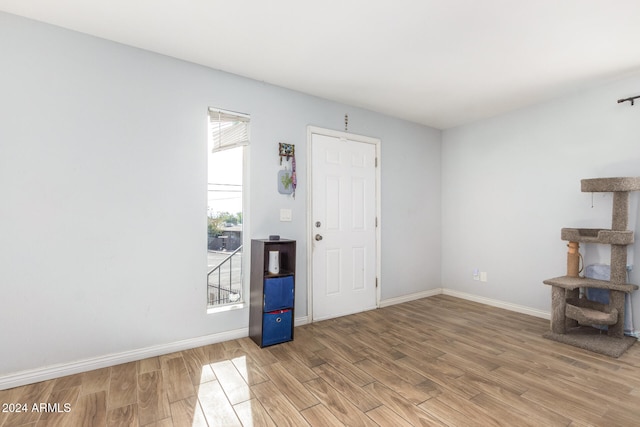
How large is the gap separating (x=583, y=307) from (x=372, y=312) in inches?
85.9

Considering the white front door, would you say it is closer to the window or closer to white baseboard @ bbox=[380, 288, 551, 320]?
white baseboard @ bbox=[380, 288, 551, 320]

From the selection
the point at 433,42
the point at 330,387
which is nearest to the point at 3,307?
the point at 330,387

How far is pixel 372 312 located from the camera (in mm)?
3844

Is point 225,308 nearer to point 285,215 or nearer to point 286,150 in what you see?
point 285,215

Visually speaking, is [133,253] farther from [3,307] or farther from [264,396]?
[264,396]

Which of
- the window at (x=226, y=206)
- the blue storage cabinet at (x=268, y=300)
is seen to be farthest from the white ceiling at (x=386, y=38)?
the blue storage cabinet at (x=268, y=300)

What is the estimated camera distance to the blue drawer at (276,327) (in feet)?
9.14

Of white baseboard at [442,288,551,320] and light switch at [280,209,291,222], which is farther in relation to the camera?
white baseboard at [442,288,551,320]

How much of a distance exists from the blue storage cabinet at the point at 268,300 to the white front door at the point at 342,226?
607 millimetres

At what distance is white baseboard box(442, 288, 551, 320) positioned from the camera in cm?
364

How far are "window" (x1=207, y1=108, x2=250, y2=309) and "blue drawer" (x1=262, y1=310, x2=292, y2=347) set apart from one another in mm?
438

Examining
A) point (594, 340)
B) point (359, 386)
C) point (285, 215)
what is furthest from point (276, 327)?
point (594, 340)

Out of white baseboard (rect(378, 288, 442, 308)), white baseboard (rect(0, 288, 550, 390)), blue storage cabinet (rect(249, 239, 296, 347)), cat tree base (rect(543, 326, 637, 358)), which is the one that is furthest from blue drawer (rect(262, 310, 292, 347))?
cat tree base (rect(543, 326, 637, 358))

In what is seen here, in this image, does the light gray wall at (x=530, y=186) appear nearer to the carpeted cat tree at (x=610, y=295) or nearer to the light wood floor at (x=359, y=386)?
the carpeted cat tree at (x=610, y=295)
